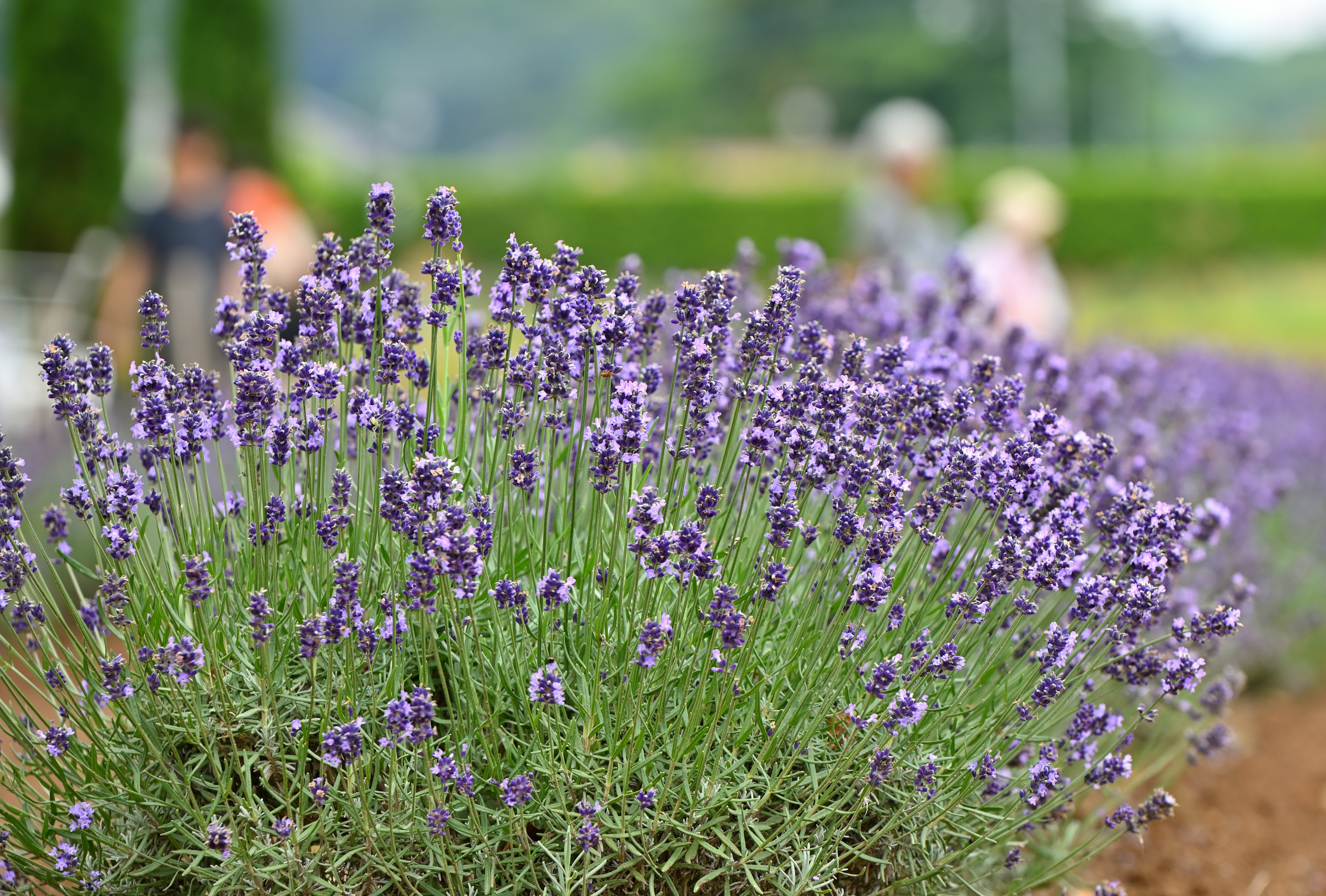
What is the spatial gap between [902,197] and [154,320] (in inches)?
205

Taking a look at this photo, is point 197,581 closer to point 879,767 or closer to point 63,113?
point 879,767

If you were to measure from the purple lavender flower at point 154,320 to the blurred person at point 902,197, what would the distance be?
471 cm

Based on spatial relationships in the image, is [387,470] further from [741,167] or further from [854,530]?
[741,167]

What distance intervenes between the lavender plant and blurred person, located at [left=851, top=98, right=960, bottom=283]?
4293 millimetres

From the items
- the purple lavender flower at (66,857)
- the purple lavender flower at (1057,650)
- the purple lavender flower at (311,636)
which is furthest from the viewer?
the purple lavender flower at (1057,650)

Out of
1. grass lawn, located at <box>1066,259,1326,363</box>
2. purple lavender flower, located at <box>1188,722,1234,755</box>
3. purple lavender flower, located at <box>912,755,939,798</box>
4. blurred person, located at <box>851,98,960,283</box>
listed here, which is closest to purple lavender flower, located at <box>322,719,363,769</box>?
purple lavender flower, located at <box>912,755,939,798</box>

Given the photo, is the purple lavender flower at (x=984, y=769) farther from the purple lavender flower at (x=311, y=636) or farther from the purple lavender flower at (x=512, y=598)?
the purple lavender flower at (x=311, y=636)

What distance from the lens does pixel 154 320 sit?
2.17m

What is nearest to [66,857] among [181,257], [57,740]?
[57,740]

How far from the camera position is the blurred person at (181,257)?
6500 mm

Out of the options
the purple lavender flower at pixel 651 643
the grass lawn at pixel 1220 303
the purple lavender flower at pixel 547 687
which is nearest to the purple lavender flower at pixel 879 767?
the purple lavender flower at pixel 651 643

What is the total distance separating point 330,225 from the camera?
21312 millimetres

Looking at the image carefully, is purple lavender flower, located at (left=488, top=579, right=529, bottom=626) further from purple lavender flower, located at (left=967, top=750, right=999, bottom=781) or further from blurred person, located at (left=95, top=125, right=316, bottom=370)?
blurred person, located at (left=95, top=125, right=316, bottom=370)

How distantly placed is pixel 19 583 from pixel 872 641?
1539mm
